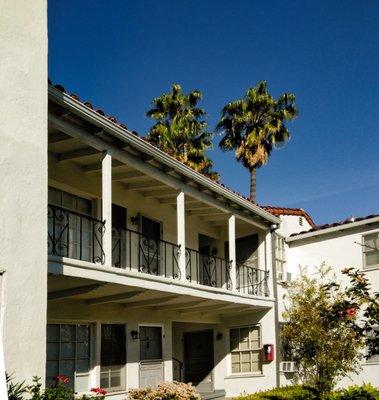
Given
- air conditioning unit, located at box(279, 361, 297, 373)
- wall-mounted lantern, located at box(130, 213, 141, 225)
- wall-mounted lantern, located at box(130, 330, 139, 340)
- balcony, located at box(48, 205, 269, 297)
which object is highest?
wall-mounted lantern, located at box(130, 213, 141, 225)

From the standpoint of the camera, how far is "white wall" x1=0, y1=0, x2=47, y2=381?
693cm

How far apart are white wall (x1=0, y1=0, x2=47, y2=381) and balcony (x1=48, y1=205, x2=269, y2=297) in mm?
2493

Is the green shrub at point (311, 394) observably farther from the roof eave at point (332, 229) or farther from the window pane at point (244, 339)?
the roof eave at point (332, 229)

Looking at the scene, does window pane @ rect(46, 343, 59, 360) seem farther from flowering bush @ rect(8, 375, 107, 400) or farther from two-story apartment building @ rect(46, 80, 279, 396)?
flowering bush @ rect(8, 375, 107, 400)

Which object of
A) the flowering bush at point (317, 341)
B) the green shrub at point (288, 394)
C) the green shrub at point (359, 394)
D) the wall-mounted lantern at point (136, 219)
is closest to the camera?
the green shrub at point (359, 394)

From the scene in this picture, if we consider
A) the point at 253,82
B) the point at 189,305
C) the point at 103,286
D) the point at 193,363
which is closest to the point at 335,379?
the point at 193,363

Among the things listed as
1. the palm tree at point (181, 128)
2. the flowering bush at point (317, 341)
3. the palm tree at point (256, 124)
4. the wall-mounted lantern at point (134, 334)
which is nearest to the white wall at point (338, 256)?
the flowering bush at point (317, 341)

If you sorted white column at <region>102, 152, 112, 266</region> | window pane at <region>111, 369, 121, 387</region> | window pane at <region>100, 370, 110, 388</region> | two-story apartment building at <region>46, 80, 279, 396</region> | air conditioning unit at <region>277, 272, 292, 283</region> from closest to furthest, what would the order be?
white column at <region>102, 152, 112, 266</region> < two-story apartment building at <region>46, 80, 279, 396</region> < window pane at <region>100, 370, 110, 388</region> < window pane at <region>111, 369, 121, 387</region> < air conditioning unit at <region>277, 272, 292, 283</region>

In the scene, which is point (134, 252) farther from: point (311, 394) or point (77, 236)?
point (311, 394)

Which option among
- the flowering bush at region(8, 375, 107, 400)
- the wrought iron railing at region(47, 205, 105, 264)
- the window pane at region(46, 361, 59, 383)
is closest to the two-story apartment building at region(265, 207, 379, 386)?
the window pane at region(46, 361, 59, 383)

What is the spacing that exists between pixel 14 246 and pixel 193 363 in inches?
554

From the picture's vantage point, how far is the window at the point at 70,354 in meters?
12.3

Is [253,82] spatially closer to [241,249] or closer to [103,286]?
[241,249]

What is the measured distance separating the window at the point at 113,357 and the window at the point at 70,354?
590 mm
